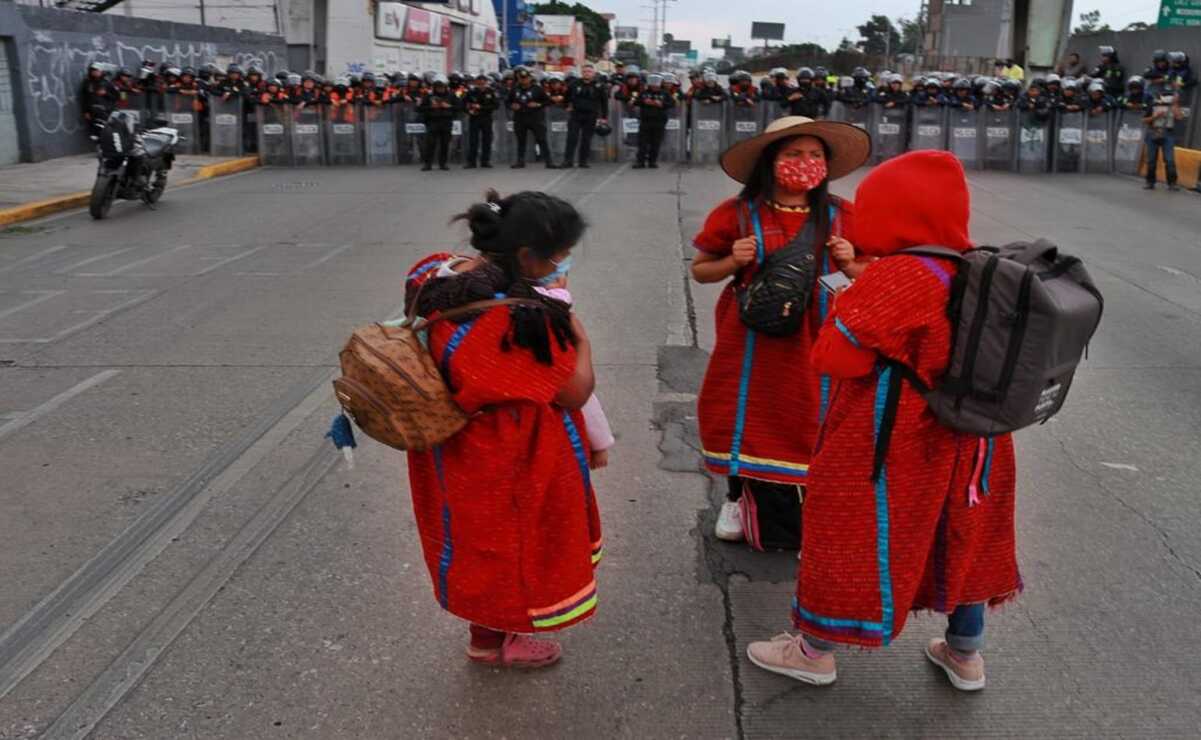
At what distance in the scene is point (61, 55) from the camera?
59.8 feet

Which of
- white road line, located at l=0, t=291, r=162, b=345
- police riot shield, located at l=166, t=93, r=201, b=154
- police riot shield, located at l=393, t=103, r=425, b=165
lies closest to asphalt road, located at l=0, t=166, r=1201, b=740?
white road line, located at l=0, t=291, r=162, b=345

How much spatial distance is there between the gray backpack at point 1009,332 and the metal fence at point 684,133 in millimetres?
17912

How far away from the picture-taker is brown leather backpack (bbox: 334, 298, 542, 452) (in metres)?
2.50

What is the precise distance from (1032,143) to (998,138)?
591mm

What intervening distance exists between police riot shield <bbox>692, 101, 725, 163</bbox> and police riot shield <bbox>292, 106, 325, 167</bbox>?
6.97 meters

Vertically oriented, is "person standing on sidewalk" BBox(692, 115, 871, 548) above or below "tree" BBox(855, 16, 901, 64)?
below

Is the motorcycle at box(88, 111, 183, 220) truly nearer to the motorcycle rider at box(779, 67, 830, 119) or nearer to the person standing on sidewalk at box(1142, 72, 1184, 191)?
the motorcycle rider at box(779, 67, 830, 119)

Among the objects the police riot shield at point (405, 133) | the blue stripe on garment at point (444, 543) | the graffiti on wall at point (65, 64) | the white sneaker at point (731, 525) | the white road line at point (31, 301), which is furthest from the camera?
the police riot shield at point (405, 133)

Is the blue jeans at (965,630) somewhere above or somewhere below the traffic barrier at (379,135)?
below

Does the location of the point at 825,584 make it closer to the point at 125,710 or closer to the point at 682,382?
the point at 125,710

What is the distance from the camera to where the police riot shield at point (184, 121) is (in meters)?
20.4

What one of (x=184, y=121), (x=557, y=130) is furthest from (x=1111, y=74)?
(x=184, y=121)

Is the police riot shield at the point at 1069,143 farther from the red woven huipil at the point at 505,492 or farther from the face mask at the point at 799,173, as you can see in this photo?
the red woven huipil at the point at 505,492

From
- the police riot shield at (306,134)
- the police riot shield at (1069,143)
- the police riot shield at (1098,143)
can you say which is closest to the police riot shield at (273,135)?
the police riot shield at (306,134)
